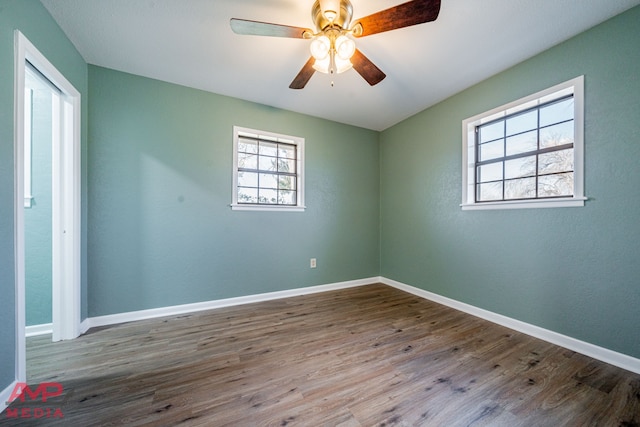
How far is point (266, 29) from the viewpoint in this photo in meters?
1.51

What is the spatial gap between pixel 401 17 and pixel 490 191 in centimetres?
210

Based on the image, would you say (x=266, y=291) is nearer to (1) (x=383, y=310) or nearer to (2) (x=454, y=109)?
(1) (x=383, y=310)

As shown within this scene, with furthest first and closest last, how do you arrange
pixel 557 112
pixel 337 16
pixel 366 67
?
pixel 557 112, pixel 366 67, pixel 337 16

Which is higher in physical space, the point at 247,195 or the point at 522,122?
the point at 522,122

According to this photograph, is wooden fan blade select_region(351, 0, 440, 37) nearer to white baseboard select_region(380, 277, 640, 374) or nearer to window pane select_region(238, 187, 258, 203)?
window pane select_region(238, 187, 258, 203)

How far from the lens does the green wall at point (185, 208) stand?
233cm

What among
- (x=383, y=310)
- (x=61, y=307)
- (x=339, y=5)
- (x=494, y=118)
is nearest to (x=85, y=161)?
(x=61, y=307)

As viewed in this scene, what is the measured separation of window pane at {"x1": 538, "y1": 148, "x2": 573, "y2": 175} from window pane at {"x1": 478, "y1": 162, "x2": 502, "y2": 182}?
0.35 meters

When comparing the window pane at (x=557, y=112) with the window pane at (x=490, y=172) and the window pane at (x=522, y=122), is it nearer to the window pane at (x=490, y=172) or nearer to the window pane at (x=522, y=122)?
the window pane at (x=522, y=122)

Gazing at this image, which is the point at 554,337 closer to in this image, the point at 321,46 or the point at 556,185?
the point at 556,185

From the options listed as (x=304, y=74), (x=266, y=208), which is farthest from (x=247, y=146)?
(x=304, y=74)

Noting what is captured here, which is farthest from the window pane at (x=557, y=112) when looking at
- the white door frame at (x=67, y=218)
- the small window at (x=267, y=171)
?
the white door frame at (x=67, y=218)

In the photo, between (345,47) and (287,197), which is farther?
(287,197)

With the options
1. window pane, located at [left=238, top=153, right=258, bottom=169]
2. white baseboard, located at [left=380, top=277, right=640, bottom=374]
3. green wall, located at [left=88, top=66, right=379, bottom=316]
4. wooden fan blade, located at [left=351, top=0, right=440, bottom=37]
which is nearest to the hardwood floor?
white baseboard, located at [left=380, top=277, right=640, bottom=374]
